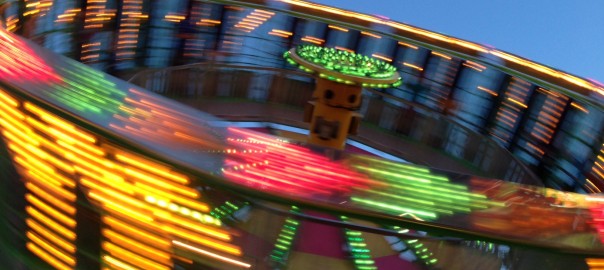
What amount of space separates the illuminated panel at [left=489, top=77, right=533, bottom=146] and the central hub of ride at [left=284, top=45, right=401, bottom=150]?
2.41m

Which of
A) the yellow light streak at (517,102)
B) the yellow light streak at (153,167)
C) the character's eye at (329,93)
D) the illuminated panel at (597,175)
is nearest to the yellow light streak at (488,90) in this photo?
the yellow light streak at (517,102)

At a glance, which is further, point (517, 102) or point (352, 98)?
point (517, 102)

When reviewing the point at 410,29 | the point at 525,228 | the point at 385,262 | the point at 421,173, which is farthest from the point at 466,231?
the point at 410,29

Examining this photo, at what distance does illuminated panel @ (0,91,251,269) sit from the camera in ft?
7.05

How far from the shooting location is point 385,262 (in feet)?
8.46

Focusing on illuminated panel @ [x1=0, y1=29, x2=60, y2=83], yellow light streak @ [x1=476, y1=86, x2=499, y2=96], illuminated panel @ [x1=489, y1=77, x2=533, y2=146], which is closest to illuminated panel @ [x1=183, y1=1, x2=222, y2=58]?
yellow light streak @ [x1=476, y1=86, x2=499, y2=96]

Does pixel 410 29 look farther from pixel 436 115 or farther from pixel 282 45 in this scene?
pixel 282 45

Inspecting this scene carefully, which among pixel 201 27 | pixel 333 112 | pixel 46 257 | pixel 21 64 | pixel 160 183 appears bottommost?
pixel 333 112

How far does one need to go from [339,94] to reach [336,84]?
160 millimetres

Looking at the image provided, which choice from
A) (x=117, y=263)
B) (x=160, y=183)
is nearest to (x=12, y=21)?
(x=117, y=263)

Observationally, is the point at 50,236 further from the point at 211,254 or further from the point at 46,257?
the point at 211,254

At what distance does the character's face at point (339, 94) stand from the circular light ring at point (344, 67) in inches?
8.1

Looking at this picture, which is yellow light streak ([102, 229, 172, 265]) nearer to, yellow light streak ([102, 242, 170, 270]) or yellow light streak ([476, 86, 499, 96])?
yellow light streak ([102, 242, 170, 270])

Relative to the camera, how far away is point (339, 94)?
384 inches
